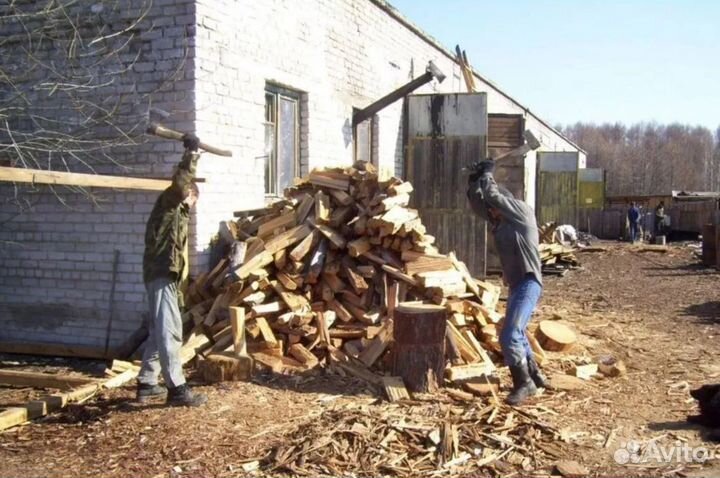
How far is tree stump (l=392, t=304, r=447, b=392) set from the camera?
623 cm

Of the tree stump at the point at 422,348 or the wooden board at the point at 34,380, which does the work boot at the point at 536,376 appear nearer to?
the tree stump at the point at 422,348

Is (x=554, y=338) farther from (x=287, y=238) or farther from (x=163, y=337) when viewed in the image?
(x=163, y=337)

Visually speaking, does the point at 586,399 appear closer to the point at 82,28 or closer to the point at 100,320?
the point at 100,320

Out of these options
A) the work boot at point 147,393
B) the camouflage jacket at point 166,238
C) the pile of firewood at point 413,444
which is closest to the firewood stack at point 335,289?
the work boot at point 147,393

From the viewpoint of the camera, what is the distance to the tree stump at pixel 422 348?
20.4 ft

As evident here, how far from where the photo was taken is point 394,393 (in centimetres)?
600

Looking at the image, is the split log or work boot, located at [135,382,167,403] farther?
the split log

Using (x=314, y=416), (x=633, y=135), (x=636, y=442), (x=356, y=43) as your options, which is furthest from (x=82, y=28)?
(x=633, y=135)

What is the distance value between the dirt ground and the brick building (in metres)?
1.78

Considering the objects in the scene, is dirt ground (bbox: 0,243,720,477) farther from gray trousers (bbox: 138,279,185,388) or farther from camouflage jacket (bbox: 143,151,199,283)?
camouflage jacket (bbox: 143,151,199,283)

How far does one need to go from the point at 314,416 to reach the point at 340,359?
133 cm

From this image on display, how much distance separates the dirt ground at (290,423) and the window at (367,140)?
549cm

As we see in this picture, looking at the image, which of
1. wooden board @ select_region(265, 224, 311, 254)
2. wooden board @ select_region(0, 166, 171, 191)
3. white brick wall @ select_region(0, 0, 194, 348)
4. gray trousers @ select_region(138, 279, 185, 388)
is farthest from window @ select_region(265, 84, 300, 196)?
gray trousers @ select_region(138, 279, 185, 388)

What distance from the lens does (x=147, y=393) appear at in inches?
232
